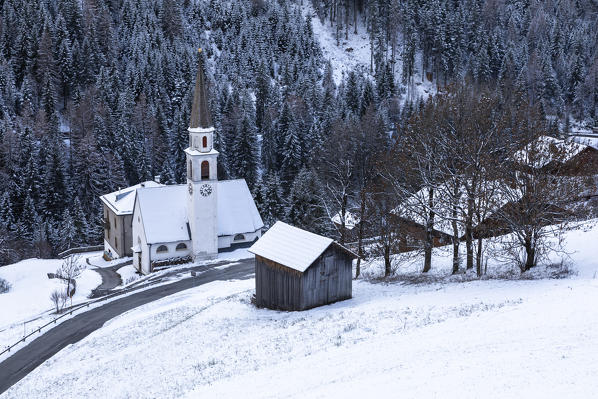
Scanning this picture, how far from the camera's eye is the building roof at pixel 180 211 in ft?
163

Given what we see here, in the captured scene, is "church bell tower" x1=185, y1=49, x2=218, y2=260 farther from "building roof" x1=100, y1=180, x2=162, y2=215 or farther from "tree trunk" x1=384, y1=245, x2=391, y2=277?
"tree trunk" x1=384, y1=245, x2=391, y2=277

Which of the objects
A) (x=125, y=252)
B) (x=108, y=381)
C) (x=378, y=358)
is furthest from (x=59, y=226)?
(x=378, y=358)

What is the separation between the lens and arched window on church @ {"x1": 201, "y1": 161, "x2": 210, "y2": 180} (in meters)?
48.1

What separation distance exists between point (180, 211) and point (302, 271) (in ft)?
80.5

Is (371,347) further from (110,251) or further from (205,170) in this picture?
(110,251)

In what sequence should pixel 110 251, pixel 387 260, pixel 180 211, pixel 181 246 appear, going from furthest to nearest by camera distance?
pixel 110 251 < pixel 180 211 < pixel 181 246 < pixel 387 260

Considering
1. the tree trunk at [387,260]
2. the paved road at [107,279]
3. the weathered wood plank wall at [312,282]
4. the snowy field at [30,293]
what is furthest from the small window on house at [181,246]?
the tree trunk at [387,260]

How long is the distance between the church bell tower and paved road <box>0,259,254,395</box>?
8.59 ft

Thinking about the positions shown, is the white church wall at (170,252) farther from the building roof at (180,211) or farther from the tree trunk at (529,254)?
the tree trunk at (529,254)

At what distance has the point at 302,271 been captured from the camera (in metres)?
28.9

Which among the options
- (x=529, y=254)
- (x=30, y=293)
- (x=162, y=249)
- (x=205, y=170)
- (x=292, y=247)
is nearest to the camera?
(x=529, y=254)

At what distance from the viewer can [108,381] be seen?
24281 mm

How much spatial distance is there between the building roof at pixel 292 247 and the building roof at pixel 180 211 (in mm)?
19807

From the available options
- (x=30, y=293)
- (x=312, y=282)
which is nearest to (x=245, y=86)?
(x=30, y=293)
